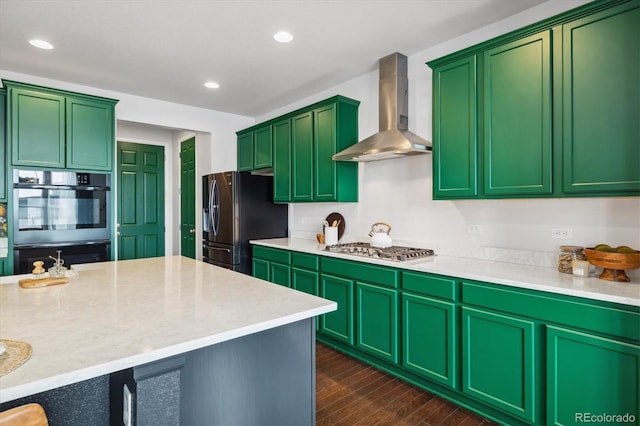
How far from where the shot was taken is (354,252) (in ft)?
10.0

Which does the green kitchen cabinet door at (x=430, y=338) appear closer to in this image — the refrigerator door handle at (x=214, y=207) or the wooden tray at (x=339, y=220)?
the wooden tray at (x=339, y=220)

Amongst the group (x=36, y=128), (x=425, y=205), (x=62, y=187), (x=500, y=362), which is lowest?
(x=500, y=362)

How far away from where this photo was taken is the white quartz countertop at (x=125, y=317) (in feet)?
3.11

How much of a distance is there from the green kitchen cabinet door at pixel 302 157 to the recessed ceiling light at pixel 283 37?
39.9 inches

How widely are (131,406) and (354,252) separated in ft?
7.18

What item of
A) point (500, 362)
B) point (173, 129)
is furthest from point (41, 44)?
point (500, 362)

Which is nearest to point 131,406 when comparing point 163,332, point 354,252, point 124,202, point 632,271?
point 163,332

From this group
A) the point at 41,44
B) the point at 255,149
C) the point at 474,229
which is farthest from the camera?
the point at 255,149

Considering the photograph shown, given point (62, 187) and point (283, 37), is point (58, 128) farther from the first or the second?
point (283, 37)

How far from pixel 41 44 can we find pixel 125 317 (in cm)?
284

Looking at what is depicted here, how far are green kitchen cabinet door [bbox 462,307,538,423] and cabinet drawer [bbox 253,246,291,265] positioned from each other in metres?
1.95

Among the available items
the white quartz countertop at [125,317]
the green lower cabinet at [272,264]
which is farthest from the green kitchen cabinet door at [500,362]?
the green lower cabinet at [272,264]

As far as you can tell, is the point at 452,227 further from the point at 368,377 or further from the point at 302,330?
the point at 302,330

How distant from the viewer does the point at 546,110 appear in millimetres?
2080
